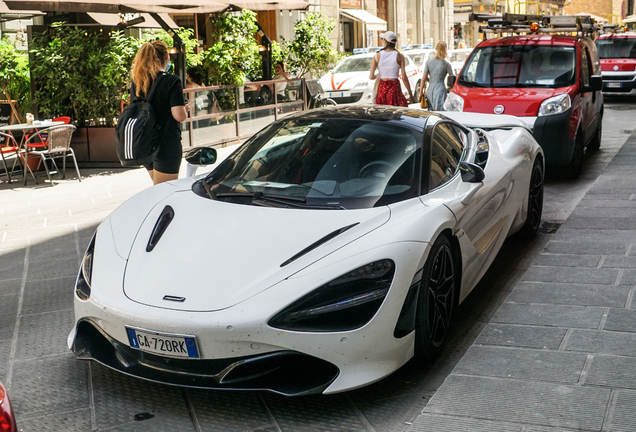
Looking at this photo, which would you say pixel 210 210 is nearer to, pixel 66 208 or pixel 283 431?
pixel 283 431

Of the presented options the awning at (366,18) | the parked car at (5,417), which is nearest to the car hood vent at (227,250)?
the parked car at (5,417)

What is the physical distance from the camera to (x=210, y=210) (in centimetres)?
398

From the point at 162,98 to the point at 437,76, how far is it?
272 inches

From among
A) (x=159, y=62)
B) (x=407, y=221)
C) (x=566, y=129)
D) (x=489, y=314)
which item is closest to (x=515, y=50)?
(x=566, y=129)

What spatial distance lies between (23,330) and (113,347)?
1.31 meters

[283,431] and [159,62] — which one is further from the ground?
[159,62]

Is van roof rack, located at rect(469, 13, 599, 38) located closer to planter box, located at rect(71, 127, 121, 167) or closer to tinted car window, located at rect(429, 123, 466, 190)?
planter box, located at rect(71, 127, 121, 167)

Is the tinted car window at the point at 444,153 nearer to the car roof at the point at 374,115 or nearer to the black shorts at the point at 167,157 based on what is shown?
the car roof at the point at 374,115

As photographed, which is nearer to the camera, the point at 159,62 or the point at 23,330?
the point at 23,330

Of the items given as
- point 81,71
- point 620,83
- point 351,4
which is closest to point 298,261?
point 81,71

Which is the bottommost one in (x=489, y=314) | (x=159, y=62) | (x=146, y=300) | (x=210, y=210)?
(x=489, y=314)

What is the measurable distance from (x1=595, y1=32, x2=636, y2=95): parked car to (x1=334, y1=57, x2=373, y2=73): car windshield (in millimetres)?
6242

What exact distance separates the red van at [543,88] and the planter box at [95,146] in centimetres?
494

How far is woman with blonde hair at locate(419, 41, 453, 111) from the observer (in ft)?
39.5
